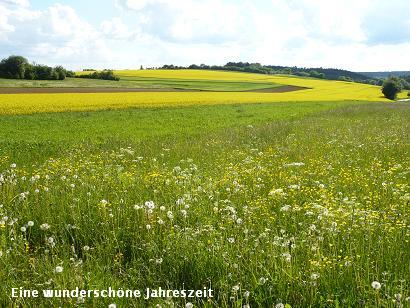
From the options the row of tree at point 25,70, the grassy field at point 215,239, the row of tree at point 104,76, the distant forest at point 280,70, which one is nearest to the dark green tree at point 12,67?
the row of tree at point 25,70

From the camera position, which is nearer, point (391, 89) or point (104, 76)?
point (104, 76)

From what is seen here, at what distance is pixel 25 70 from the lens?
62.1 m

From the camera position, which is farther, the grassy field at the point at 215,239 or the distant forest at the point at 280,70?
the distant forest at the point at 280,70

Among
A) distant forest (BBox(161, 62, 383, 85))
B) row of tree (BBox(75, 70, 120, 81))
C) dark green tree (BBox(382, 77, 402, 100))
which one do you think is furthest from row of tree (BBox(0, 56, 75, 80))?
distant forest (BBox(161, 62, 383, 85))

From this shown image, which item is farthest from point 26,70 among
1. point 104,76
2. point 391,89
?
point 391,89

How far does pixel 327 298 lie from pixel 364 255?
83cm

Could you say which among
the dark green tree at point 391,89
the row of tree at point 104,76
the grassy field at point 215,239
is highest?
the row of tree at point 104,76

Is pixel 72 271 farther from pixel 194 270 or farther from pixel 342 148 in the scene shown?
pixel 342 148

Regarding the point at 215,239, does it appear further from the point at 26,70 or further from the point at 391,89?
the point at 391,89

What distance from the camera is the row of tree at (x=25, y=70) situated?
60.5 metres

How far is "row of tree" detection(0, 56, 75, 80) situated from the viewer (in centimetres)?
6050

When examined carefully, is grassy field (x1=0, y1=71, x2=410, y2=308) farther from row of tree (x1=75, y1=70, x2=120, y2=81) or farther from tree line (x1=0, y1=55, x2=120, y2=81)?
row of tree (x1=75, y1=70, x2=120, y2=81)

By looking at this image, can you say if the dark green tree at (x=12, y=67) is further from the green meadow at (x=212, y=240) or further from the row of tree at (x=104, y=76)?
the green meadow at (x=212, y=240)

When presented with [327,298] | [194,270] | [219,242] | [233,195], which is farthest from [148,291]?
[233,195]
